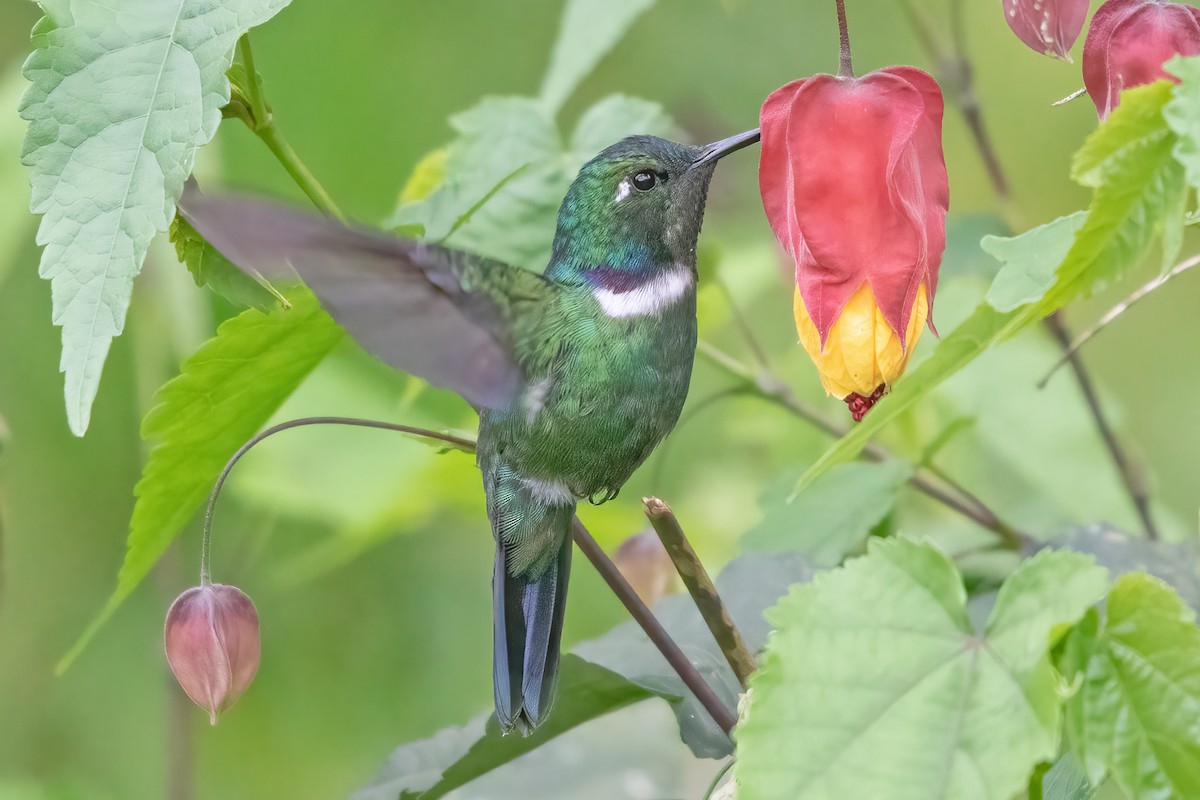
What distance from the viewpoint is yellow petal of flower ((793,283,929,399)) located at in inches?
30.3

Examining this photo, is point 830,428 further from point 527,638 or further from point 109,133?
point 109,133

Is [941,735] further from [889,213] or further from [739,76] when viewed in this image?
[739,76]

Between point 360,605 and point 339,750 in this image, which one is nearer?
point 339,750

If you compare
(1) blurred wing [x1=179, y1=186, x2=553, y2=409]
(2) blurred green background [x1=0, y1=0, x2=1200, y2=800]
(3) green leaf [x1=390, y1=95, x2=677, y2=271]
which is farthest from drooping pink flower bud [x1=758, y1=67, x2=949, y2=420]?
(2) blurred green background [x1=0, y1=0, x2=1200, y2=800]

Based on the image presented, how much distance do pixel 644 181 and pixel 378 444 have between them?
76 cm

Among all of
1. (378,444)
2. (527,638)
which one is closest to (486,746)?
(527,638)

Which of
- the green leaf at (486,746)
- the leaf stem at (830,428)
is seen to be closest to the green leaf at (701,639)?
the green leaf at (486,746)

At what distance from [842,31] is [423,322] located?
12.0 inches

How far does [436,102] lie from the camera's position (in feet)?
7.78

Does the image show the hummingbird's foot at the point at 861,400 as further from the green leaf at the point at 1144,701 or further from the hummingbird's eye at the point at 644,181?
the hummingbird's eye at the point at 644,181

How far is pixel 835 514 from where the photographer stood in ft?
3.67

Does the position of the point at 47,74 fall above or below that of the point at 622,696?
above

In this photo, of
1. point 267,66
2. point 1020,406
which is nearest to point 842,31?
point 1020,406

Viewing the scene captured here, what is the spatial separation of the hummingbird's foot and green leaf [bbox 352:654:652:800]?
0.69 ft
